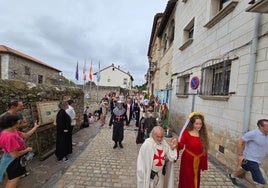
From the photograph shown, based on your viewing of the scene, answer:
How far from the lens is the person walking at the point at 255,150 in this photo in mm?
3150

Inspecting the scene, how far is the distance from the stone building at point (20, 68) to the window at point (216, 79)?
20.4 metres

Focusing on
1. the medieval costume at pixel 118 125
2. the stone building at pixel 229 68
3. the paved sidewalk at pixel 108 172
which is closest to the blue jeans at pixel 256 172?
the stone building at pixel 229 68

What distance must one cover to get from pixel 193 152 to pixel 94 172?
2.59m

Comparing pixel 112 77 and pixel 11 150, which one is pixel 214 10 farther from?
pixel 112 77

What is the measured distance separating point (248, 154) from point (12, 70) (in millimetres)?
22842

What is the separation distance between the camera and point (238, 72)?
4562 mm

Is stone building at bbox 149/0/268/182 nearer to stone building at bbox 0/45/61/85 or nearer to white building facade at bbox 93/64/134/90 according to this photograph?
stone building at bbox 0/45/61/85

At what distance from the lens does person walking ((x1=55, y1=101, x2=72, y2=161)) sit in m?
4.93

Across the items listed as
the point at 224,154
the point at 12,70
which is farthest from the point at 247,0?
the point at 12,70

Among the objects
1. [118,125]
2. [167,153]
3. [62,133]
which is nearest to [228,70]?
[167,153]

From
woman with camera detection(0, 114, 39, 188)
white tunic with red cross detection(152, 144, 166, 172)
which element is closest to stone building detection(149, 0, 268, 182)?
white tunic with red cross detection(152, 144, 166, 172)

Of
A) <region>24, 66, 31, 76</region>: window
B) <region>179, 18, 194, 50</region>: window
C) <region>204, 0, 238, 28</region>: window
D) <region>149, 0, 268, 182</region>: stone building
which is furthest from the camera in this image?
<region>24, 66, 31, 76</region>: window

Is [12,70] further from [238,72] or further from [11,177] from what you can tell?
[238,72]

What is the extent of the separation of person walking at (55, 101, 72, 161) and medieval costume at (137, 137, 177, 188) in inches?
124
